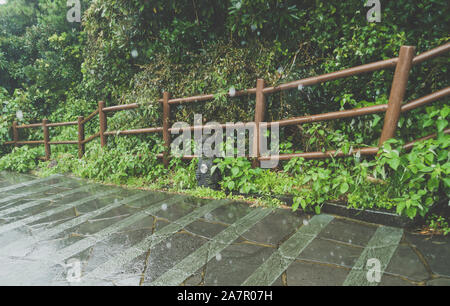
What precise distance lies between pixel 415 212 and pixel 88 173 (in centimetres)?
530

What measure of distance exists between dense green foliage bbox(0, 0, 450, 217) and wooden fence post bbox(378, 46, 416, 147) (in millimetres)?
181

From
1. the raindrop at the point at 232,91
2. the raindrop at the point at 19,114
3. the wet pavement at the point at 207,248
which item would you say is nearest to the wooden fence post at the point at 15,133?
the raindrop at the point at 19,114

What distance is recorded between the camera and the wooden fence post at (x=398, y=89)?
2.70 m

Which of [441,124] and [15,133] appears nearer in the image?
[441,124]

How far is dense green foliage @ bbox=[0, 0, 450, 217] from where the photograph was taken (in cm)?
282

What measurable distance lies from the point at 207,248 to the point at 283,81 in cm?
258

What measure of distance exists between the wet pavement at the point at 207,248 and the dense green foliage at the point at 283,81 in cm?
39

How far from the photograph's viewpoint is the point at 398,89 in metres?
2.75

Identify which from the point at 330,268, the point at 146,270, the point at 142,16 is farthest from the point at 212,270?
the point at 142,16

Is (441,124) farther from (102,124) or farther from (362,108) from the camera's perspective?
(102,124)

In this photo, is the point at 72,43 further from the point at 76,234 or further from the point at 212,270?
the point at 212,270

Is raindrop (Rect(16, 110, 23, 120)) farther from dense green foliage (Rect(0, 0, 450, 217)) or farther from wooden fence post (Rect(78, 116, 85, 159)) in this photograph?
wooden fence post (Rect(78, 116, 85, 159))

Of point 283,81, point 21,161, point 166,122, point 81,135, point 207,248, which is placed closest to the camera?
point 207,248

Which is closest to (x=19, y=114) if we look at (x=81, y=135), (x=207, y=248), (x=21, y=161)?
(x=21, y=161)
